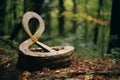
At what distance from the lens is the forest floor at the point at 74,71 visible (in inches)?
371

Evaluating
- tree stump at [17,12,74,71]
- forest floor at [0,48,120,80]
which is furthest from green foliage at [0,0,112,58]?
tree stump at [17,12,74,71]

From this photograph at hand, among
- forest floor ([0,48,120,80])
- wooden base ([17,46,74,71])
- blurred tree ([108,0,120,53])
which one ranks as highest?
blurred tree ([108,0,120,53])

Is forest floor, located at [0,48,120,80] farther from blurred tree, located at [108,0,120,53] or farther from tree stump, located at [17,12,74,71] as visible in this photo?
blurred tree, located at [108,0,120,53]

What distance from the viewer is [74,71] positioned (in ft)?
33.4

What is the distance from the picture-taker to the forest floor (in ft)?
30.9

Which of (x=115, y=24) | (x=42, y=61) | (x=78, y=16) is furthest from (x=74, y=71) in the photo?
(x=78, y=16)

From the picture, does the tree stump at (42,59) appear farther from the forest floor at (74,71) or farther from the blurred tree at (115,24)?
the blurred tree at (115,24)

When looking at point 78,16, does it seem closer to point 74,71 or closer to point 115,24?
point 115,24

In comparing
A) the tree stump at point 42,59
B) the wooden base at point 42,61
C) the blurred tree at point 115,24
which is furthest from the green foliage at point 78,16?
the wooden base at point 42,61

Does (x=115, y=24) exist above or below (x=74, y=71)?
above

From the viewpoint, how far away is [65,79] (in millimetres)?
9117

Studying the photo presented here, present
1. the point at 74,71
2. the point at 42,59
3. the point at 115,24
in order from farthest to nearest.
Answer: the point at 115,24 → the point at 42,59 → the point at 74,71

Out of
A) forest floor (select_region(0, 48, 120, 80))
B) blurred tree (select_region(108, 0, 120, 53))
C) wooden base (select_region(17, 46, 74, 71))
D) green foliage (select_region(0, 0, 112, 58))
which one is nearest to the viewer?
forest floor (select_region(0, 48, 120, 80))

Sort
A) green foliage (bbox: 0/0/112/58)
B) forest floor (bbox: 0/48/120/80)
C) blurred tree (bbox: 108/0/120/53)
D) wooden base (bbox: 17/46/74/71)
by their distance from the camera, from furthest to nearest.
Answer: green foliage (bbox: 0/0/112/58) → blurred tree (bbox: 108/0/120/53) → wooden base (bbox: 17/46/74/71) → forest floor (bbox: 0/48/120/80)
